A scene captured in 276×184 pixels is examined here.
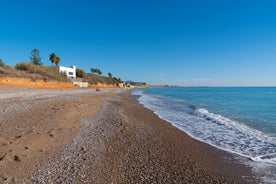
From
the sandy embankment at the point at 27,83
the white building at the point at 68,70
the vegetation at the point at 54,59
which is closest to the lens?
the sandy embankment at the point at 27,83

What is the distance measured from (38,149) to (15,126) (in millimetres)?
3405

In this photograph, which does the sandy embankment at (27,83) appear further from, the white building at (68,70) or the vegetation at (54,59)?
the vegetation at (54,59)

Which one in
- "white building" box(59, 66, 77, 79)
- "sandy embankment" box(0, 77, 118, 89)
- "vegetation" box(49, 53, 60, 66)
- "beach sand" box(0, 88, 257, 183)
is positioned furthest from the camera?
"vegetation" box(49, 53, 60, 66)

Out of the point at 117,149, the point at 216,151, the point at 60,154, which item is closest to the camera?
the point at 60,154

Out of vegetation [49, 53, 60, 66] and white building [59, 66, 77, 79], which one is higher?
vegetation [49, 53, 60, 66]

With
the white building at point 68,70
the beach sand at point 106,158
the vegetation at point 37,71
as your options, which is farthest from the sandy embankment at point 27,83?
the beach sand at point 106,158

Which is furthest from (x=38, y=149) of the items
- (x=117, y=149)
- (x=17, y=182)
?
(x=117, y=149)

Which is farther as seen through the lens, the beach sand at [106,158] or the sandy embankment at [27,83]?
the sandy embankment at [27,83]

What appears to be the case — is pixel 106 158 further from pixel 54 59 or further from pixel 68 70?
pixel 54 59

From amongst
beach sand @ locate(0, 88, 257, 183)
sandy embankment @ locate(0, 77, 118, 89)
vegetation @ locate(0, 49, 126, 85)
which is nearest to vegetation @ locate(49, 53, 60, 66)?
vegetation @ locate(0, 49, 126, 85)

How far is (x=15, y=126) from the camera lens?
7992 millimetres

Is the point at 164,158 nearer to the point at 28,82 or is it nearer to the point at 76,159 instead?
the point at 76,159

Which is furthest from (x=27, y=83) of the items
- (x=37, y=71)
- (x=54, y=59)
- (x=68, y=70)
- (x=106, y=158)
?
(x=54, y=59)

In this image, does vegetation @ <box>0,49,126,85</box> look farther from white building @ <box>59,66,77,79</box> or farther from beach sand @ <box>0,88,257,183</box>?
beach sand @ <box>0,88,257,183</box>
